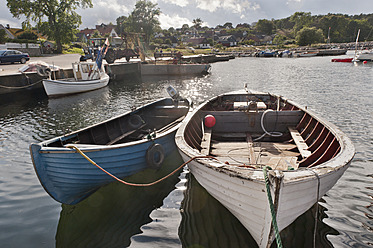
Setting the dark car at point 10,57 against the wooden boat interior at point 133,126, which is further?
the dark car at point 10,57

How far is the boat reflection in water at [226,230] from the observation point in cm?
486

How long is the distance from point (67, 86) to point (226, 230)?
21262 mm

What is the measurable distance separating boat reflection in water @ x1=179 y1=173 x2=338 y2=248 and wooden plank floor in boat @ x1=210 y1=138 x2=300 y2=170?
1280 mm

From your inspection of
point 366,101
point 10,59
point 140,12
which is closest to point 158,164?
point 366,101

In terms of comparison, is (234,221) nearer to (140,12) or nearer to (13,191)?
(13,191)

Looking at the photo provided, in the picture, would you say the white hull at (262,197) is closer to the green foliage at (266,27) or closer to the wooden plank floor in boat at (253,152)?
the wooden plank floor in boat at (253,152)

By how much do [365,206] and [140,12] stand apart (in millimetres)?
89399

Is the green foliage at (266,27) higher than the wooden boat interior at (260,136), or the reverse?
the green foliage at (266,27)

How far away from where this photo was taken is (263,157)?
254 inches

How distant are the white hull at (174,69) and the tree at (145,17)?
49295 millimetres

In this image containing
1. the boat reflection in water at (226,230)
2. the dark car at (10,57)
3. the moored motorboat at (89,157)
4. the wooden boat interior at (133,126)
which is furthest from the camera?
the dark car at (10,57)

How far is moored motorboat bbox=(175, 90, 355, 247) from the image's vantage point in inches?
144

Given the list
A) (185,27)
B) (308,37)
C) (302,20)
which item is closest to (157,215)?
(308,37)

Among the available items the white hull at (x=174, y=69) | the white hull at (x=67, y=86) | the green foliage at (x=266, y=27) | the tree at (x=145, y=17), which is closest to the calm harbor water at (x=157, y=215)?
the white hull at (x=67, y=86)
